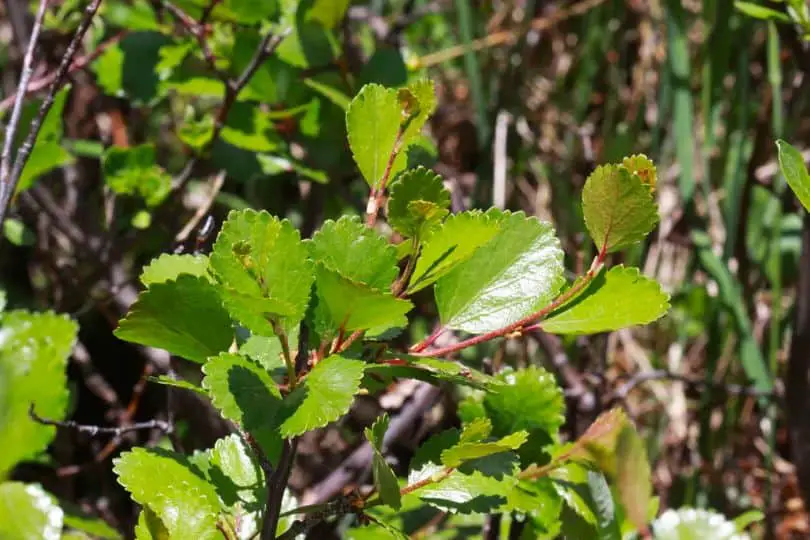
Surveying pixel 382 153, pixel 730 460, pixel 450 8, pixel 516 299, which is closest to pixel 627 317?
pixel 516 299

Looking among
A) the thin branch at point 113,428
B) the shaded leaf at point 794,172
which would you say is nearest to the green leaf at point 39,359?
the thin branch at point 113,428

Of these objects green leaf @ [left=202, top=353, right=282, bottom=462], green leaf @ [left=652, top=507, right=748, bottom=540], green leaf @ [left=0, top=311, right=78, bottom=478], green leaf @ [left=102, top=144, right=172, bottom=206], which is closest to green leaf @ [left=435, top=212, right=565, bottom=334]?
green leaf @ [left=202, top=353, right=282, bottom=462]

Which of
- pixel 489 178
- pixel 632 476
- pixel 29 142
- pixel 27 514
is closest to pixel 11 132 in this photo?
pixel 29 142

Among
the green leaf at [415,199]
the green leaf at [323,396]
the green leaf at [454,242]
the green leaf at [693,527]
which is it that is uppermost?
the green leaf at [415,199]

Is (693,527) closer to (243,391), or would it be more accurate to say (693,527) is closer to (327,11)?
(243,391)

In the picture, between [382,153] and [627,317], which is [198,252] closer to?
[382,153]

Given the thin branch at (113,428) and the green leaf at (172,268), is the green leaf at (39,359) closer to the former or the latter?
the thin branch at (113,428)

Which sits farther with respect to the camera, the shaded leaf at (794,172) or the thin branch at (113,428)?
the thin branch at (113,428)
